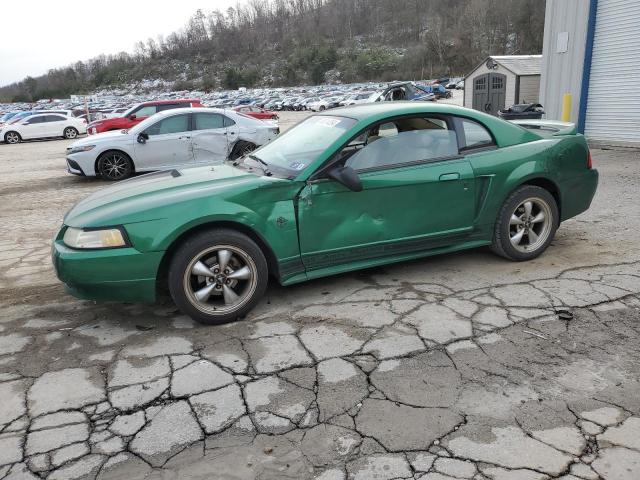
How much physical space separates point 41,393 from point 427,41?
11654cm

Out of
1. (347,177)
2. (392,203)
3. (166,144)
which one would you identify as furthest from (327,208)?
(166,144)

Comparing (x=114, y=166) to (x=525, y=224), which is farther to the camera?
(x=114, y=166)

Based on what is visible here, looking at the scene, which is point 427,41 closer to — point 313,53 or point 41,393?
point 313,53

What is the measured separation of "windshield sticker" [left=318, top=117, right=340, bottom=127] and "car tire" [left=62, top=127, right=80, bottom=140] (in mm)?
23728

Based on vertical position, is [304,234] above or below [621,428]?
above

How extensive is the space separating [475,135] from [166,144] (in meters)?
7.78

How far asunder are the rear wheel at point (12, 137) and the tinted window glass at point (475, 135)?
984 inches

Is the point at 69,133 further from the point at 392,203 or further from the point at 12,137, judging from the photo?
the point at 392,203

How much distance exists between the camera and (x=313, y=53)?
128375 mm

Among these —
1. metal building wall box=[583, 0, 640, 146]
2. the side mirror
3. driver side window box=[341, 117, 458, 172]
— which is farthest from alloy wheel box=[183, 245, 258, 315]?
metal building wall box=[583, 0, 640, 146]

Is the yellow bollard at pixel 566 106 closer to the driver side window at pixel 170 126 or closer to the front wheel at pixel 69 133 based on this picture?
the driver side window at pixel 170 126

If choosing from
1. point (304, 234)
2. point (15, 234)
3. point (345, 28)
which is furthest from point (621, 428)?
point (345, 28)

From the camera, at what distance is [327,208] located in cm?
388

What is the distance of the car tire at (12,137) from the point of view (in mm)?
23928
